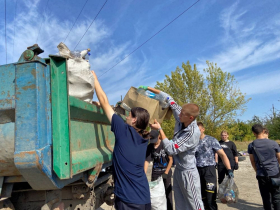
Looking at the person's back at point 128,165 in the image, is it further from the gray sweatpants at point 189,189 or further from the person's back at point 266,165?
the person's back at point 266,165

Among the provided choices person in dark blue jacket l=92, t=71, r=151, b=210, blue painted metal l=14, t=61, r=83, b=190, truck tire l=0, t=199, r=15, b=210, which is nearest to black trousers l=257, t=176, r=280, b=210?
person in dark blue jacket l=92, t=71, r=151, b=210

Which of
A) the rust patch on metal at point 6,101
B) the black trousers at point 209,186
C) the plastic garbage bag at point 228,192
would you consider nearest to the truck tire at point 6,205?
the rust patch on metal at point 6,101

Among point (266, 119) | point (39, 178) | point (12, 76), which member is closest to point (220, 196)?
point (39, 178)

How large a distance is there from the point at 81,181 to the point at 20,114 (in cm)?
102

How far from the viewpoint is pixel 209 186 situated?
4.23 meters

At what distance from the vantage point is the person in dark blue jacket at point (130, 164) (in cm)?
208

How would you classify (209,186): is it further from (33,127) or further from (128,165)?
(33,127)

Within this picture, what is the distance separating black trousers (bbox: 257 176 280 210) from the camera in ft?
13.4

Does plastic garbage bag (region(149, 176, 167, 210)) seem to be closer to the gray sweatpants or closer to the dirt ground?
the gray sweatpants

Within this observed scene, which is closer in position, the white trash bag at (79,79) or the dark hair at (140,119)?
the white trash bag at (79,79)

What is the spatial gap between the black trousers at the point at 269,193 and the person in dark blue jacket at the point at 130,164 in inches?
118

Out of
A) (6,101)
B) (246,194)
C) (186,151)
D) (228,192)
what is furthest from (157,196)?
(246,194)

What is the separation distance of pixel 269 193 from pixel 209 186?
109cm

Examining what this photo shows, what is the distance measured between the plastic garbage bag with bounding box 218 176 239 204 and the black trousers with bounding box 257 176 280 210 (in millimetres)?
531
